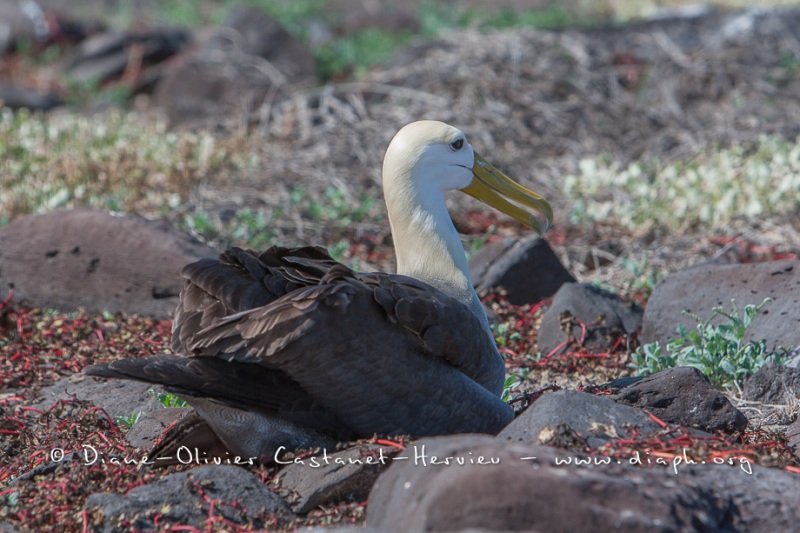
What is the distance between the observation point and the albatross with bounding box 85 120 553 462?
12.6 feet

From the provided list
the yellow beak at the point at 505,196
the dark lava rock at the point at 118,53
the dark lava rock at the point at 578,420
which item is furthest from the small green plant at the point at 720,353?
the dark lava rock at the point at 118,53

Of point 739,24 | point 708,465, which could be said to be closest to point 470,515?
point 708,465

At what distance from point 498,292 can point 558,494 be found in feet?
12.4

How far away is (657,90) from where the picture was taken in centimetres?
1195

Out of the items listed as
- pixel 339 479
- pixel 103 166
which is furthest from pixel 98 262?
pixel 339 479

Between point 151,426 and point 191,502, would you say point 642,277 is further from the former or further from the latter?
point 191,502

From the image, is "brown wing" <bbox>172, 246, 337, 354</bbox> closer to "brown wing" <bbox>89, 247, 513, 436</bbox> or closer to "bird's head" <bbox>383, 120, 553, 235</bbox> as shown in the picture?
"brown wing" <bbox>89, 247, 513, 436</bbox>

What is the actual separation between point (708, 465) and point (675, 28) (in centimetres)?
1239

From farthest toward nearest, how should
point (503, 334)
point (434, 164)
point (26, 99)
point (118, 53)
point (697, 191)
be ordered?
point (118, 53)
point (26, 99)
point (697, 191)
point (503, 334)
point (434, 164)

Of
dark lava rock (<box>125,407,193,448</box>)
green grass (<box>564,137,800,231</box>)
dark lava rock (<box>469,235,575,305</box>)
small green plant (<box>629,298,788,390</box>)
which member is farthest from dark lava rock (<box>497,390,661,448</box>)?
green grass (<box>564,137,800,231</box>)

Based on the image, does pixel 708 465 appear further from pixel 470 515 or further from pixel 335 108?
pixel 335 108

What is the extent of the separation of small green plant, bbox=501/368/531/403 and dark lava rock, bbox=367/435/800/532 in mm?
1517

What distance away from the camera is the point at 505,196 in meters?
5.15

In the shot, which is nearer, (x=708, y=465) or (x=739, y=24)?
(x=708, y=465)
